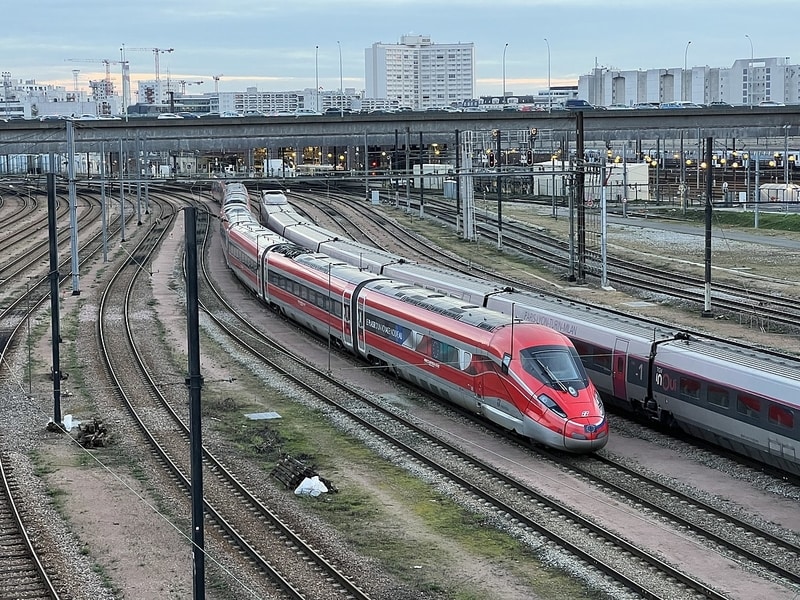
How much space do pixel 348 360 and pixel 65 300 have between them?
57.2ft

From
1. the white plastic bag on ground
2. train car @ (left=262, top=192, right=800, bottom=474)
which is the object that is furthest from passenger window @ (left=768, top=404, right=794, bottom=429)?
the white plastic bag on ground

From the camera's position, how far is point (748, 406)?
74.9 ft

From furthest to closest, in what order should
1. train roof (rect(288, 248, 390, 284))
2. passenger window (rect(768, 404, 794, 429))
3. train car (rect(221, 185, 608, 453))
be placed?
train roof (rect(288, 248, 390, 284)), train car (rect(221, 185, 608, 453)), passenger window (rect(768, 404, 794, 429))

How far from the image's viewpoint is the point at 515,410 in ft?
79.9

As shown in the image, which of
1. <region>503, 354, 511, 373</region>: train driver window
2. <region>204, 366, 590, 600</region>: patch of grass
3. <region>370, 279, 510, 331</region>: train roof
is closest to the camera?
<region>204, 366, 590, 600</region>: patch of grass

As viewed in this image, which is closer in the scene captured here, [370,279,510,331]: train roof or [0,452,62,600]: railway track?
[0,452,62,600]: railway track

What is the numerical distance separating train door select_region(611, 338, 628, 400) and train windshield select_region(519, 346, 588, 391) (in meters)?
2.68

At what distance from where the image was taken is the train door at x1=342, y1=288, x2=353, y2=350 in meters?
34.4

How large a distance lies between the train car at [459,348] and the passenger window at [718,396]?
89.3 inches

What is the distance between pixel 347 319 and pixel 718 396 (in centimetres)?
1370

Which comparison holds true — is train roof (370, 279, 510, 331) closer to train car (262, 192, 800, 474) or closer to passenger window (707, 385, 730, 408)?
train car (262, 192, 800, 474)

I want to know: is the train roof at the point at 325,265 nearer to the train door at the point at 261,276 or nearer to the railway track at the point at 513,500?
the train door at the point at 261,276

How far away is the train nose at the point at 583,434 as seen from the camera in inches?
912

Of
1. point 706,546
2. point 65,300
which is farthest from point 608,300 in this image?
point 706,546
